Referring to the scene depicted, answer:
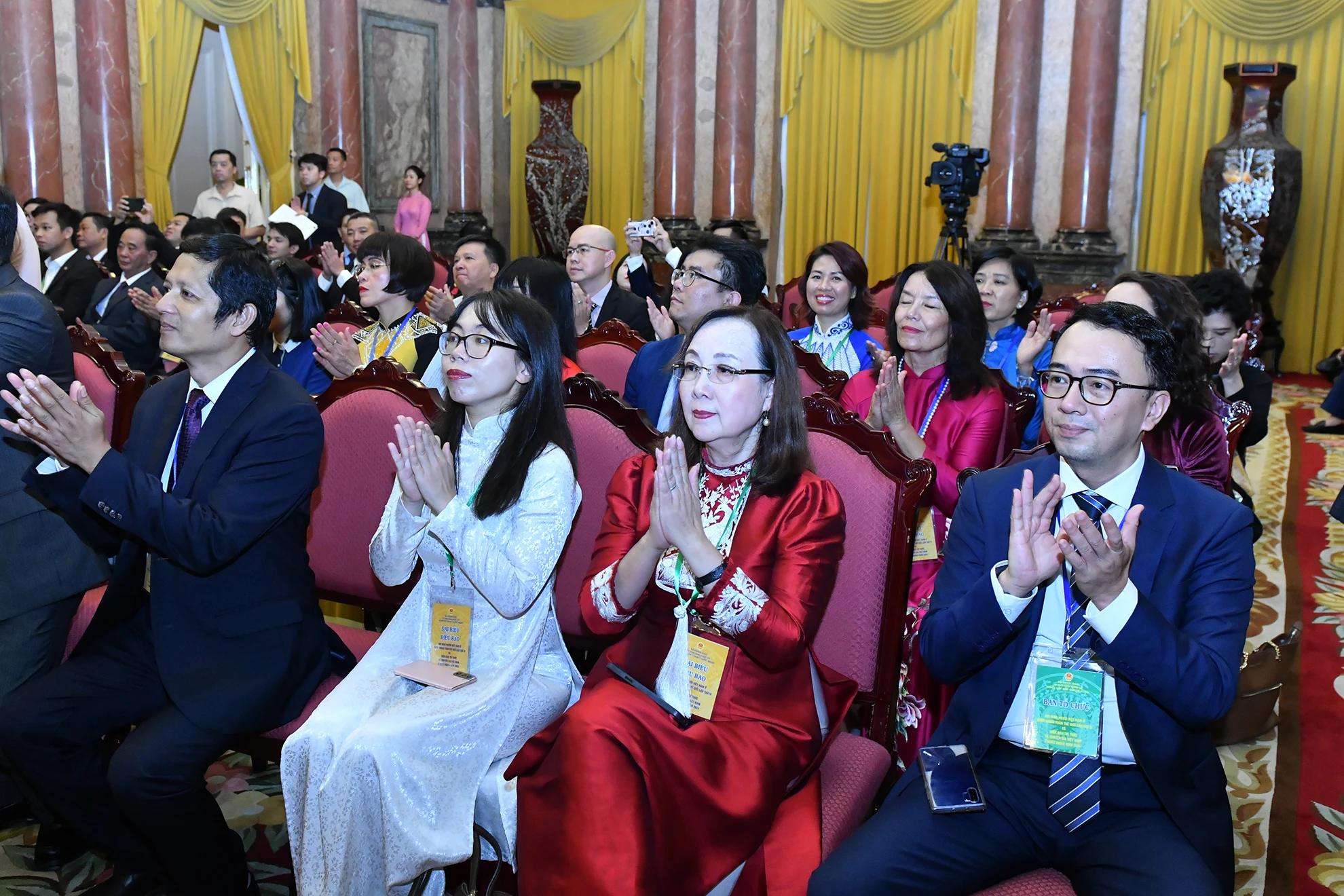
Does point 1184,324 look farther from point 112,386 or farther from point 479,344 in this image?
point 112,386

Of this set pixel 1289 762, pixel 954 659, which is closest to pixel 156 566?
pixel 954 659

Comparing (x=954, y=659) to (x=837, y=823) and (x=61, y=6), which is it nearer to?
(x=837, y=823)

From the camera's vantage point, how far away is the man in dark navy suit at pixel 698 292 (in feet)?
11.1

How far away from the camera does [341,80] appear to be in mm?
10039

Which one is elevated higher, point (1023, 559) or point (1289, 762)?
point (1023, 559)

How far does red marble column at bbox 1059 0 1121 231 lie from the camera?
7906 millimetres

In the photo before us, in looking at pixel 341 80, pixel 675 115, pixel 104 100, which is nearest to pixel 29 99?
Answer: pixel 104 100

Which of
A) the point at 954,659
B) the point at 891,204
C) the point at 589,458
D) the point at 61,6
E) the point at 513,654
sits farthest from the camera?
the point at 891,204

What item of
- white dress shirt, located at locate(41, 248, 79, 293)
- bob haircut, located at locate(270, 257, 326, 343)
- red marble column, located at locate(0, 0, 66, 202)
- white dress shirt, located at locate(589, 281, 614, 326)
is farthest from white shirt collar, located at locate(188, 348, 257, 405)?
red marble column, located at locate(0, 0, 66, 202)

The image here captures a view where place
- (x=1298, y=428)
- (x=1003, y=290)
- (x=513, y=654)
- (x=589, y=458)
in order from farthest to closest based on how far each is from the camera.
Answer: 1. (x=1298, y=428)
2. (x=1003, y=290)
3. (x=589, y=458)
4. (x=513, y=654)

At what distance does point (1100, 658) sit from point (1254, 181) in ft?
24.0

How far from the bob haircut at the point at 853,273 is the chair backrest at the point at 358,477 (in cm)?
183

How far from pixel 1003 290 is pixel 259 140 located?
801 centimetres

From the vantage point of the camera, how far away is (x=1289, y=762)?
281cm
